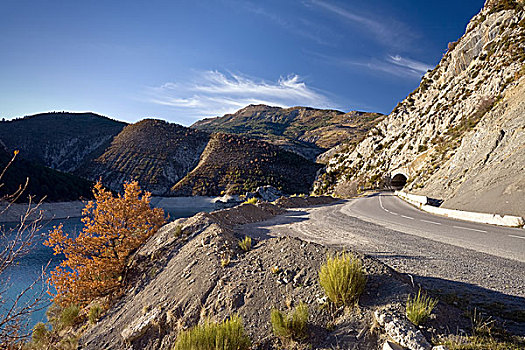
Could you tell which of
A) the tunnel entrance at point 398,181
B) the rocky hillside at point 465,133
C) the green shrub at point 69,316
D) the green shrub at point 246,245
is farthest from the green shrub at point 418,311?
the tunnel entrance at point 398,181

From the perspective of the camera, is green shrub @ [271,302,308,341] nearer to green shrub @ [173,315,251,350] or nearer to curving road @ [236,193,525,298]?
green shrub @ [173,315,251,350]

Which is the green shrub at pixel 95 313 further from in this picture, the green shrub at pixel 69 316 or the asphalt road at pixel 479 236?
the asphalt road at pixel 479 236

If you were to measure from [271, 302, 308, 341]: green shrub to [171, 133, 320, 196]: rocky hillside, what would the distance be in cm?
6119

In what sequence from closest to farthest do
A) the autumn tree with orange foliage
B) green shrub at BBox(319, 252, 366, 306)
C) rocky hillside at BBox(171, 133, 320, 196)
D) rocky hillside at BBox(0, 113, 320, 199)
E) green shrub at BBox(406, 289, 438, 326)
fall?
green shrub at BBox(406, 289, 438, 326)
green shrub at BBox(319, 252, 366, 306)
the autumn tree with orange foliage
rocky hillside at BBox(171, 133, 320, 196)
rocky hillside at BBox(0, 113, 320, 199)

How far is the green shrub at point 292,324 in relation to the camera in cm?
452

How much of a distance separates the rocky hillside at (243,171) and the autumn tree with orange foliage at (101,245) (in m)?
52.6

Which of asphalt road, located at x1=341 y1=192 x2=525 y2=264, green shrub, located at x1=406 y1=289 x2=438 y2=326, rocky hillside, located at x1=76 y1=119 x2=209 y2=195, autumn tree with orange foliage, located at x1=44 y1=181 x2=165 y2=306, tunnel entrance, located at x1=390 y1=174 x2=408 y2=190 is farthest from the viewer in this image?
rocky hillside, located at x1=76 y1=119 x2=209 y2=195

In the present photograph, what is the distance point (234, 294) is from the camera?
629cm

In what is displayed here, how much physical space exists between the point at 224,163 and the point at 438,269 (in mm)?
74370

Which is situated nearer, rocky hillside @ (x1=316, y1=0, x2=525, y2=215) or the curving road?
the curving road

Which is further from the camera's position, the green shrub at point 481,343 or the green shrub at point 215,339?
the green shrub at point 215,339

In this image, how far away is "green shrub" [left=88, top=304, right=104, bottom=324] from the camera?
8.93 meters

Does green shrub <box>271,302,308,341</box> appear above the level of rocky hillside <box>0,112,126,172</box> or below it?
below

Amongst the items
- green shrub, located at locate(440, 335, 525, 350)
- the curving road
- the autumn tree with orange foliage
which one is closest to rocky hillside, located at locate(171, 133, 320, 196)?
the autumn tree with orange foliage
